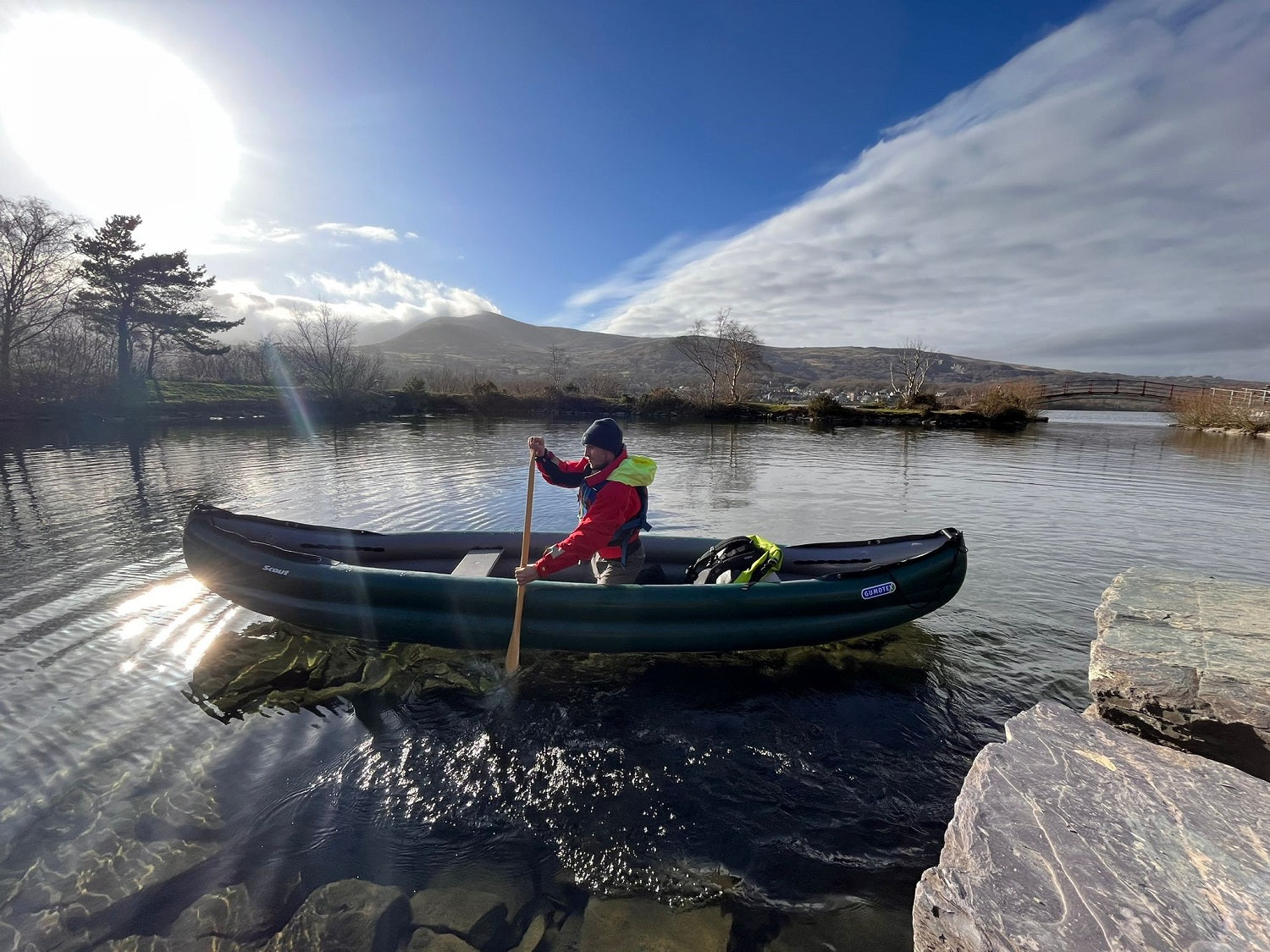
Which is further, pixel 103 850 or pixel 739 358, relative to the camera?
pixel 739 358

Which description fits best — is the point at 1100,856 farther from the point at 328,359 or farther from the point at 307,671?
the point at 328,359

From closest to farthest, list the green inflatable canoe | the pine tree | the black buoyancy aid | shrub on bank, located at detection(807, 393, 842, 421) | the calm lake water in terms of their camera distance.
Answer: the calm lake water
the green inflatable canoe
the black buoyancy aid
the pine tree
shrub on bank, located at detection(807, 393, 842, 421)

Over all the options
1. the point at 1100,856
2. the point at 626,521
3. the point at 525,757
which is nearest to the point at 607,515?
the point at 626,521

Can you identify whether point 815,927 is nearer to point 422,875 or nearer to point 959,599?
point 422,875

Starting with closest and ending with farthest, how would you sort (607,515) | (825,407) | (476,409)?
1. (607,515)
2. (825,407)
3. (476,409)

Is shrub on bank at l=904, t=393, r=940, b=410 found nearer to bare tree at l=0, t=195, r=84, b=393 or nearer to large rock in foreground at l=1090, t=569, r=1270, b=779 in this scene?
large rock in foreground at l=1090, t=569, r=1270, b=779

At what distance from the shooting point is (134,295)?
35031mm

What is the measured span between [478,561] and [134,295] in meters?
43.7

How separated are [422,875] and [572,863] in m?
0.83

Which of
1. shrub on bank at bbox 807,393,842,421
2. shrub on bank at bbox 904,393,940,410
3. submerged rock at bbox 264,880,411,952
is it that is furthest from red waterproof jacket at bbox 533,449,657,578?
shrub on bank at bbox 904,393,940,410

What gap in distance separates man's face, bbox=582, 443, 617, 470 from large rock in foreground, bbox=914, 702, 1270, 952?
3.64 m

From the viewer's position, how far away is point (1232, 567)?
781 cm

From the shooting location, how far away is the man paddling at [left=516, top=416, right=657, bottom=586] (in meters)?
5.02

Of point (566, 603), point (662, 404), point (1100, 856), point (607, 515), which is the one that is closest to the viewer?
point (1100, 856)
